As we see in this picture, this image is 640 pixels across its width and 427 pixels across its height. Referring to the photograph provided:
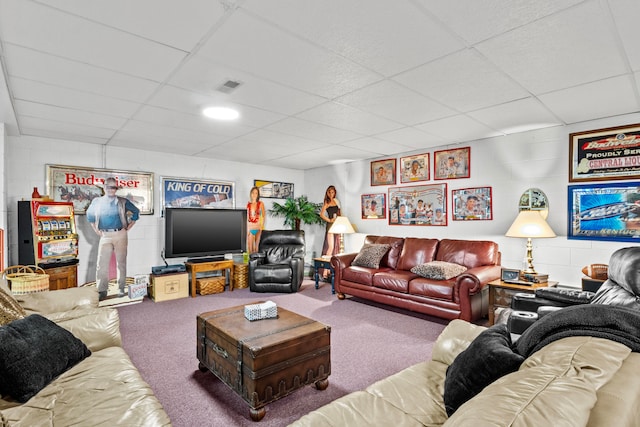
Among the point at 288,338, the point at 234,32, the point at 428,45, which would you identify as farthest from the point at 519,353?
the point at 234,32

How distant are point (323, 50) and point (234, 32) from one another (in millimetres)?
556

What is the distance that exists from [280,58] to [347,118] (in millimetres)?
1471

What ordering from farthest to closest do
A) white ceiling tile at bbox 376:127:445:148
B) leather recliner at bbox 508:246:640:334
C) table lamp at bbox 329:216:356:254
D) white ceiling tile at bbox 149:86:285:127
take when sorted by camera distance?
1. table lamp at bbox 329:216:356:254
2. white ceiling tile at bbox 376:127:445:148
3. white ceiling tile at bbox 149:86:285:127
4. leather recliner at bbox 508:246:640:334

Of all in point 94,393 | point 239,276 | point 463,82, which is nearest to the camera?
point 94,393

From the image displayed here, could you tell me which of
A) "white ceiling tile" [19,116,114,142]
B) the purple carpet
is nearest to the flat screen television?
the purple carpet

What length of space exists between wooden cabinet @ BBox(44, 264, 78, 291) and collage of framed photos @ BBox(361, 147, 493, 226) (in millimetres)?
4508

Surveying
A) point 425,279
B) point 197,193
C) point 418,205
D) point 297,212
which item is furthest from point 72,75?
point 297,212

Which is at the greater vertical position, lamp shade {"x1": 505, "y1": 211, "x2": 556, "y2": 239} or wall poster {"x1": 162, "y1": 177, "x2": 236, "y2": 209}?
wall poster {"x1": 162, "y1": 177, "x2": 236, "y2": 209}

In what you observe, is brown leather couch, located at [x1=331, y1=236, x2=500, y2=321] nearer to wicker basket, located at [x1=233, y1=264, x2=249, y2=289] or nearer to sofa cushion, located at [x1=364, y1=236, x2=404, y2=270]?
sofa cushion, located at [x1=364, y1=236, x2=404, y2=270]

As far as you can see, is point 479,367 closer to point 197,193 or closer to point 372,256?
point 372,256

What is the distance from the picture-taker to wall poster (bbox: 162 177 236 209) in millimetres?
5551

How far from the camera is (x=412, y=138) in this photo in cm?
452

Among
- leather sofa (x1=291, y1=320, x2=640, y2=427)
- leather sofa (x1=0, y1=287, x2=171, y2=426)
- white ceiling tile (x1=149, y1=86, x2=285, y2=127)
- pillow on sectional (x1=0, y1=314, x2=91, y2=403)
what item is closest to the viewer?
leather sofa (x1=291, y1=320, x2=640, y2=427)

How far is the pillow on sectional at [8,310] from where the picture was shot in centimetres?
187
